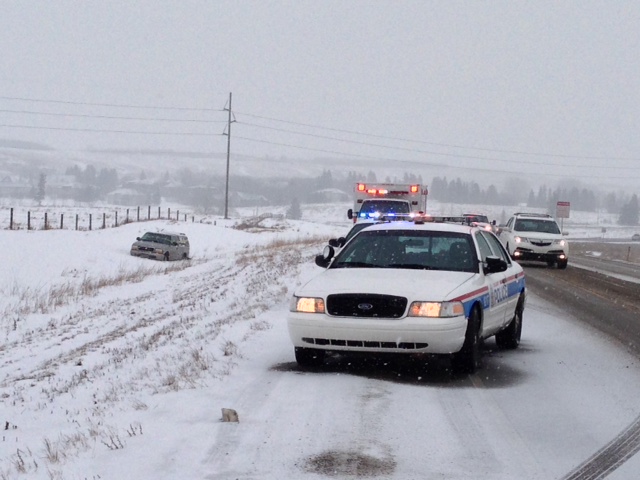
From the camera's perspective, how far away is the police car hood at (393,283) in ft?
29.0

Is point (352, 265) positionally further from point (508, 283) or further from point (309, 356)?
point (508, 283)

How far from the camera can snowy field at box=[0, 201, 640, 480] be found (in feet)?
19.2

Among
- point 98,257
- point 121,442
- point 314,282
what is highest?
point 314,282

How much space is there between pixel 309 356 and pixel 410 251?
1.83 m

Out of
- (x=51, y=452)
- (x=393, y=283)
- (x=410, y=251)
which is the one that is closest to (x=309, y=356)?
(x=393, y=283)

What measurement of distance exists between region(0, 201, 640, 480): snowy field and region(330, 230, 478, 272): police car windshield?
129 centimetres

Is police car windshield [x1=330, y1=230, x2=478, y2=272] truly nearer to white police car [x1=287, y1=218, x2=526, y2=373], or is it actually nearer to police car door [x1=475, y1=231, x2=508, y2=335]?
white police car [x1=287, y1=218, x2=526, y2=373]

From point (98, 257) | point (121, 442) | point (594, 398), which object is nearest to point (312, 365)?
point (594, 398)

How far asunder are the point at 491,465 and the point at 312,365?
370 cm

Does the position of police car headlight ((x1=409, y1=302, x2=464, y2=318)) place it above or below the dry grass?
above

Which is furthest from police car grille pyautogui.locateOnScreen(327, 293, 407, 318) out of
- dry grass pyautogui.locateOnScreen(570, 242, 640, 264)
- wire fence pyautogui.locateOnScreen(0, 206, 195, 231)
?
dry grass pyautogui.locateOnScreen(570, 242, 640, 264)

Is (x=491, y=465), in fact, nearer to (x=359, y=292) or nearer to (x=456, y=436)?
(x=456, y=436)

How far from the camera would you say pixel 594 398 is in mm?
8203

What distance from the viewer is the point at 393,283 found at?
9.05 meters
